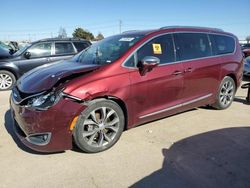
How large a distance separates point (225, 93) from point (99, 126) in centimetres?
327

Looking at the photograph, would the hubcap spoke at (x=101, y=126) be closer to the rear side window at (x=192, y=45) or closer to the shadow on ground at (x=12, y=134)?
the shadow on ground at (x=12, y=134)

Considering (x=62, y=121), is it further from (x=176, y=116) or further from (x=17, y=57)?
(x=17, y=57)

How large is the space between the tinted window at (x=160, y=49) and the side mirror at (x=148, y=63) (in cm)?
13

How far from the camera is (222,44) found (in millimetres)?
5605

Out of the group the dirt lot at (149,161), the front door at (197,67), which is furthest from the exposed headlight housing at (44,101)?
the front door at (197,67)

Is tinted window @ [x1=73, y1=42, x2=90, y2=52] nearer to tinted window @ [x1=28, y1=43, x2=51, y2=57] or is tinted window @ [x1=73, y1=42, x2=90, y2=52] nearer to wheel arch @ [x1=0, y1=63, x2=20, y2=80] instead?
tinted window @ [x1=28, y1=43, x2=51, y2=57]

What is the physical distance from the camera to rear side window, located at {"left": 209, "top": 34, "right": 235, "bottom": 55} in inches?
213

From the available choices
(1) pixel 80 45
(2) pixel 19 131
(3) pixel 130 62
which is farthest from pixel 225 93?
(1) pixel 80 45

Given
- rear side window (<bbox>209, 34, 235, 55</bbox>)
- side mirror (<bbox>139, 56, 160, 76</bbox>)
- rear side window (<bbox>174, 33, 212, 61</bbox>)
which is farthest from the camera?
rear side window (<bbox>209, 34, 235, 55</bbox>)

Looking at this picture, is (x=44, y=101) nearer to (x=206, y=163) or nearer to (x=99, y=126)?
(x=99, y=126)

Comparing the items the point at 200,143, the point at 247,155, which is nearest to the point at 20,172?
the point at 200,143

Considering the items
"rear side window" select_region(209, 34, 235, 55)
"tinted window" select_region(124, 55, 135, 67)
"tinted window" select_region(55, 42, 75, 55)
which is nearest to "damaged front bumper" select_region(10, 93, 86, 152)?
"tinted window" select_region(124, 55, 135, 67)

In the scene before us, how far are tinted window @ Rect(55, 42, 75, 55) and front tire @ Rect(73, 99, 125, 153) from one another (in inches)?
226

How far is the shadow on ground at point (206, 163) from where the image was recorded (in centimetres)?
306
